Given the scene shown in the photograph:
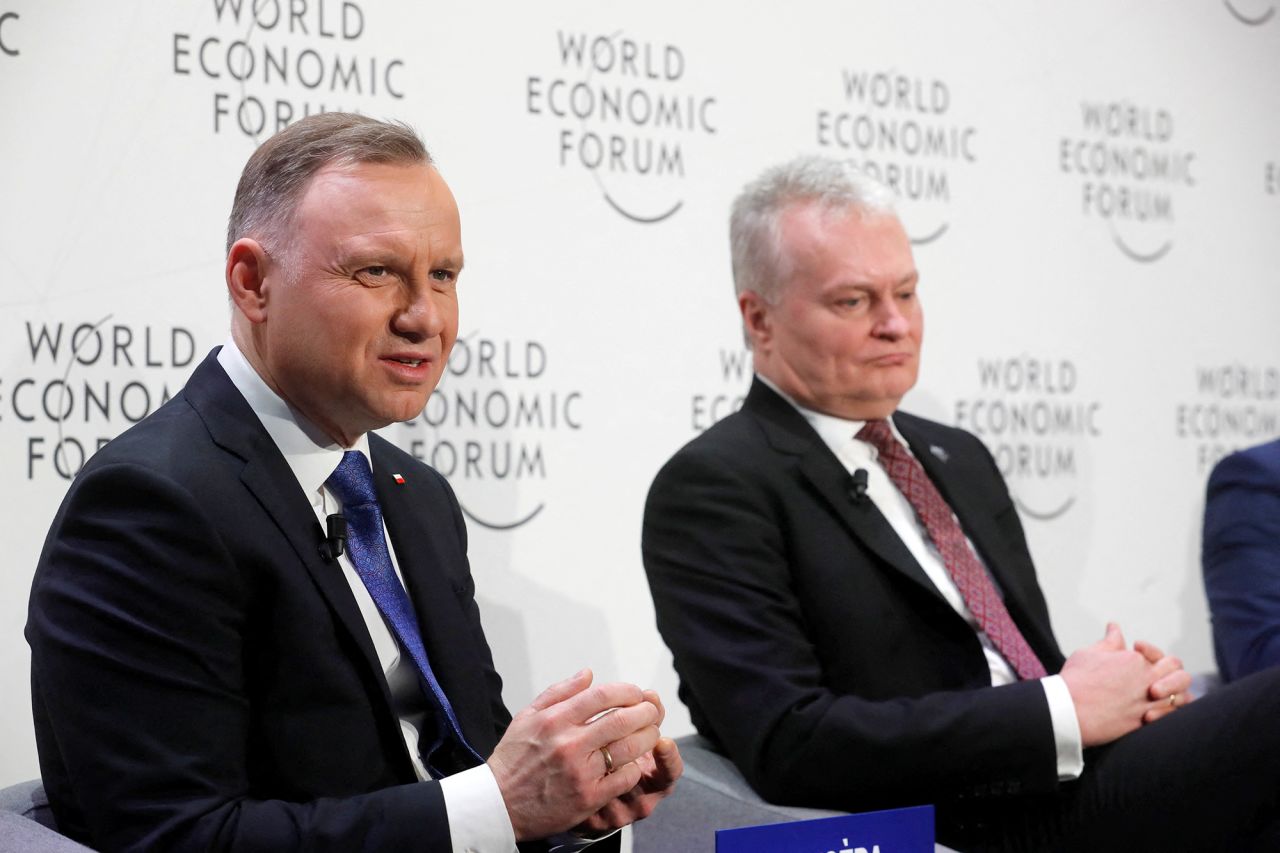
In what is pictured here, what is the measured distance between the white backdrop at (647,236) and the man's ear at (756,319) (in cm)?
53

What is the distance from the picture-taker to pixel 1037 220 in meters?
4.33

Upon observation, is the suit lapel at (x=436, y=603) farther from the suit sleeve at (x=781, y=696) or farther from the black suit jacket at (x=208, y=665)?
the suit sleeve at (x=781, y=696)

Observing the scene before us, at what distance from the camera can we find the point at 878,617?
2.77 metres

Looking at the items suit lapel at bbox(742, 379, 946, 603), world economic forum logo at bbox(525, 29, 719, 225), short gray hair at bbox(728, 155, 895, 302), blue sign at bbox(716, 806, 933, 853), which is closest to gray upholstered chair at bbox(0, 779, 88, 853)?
blue sign at bbox(716, 806, 933, 853)

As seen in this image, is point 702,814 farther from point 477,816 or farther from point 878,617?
point 477,816

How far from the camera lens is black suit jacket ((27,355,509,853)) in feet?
6.16

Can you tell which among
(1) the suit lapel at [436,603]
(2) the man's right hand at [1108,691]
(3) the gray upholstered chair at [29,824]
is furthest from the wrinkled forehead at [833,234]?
(3) the gray upholstered chair at [29,824]

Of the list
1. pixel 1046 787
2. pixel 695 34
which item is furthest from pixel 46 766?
pixel 695 34

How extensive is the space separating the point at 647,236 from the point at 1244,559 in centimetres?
155

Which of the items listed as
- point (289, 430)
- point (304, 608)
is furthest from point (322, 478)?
point (304, 608)

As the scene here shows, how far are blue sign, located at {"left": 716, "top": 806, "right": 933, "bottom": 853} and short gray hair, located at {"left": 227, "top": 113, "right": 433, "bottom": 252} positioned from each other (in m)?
1.05

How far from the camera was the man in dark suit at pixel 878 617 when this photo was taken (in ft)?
8.45

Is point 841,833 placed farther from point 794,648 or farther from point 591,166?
point 591,166

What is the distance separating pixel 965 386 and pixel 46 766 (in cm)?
279
